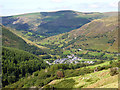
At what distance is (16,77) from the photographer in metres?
164

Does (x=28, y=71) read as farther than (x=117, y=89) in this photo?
Yes

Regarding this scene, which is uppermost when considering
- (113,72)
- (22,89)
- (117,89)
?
(117,89)

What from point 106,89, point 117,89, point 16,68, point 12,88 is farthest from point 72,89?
point 16,68

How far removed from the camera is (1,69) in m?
159

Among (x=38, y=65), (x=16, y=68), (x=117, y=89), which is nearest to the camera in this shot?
(x=117, y=89)

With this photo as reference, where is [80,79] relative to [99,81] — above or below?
below

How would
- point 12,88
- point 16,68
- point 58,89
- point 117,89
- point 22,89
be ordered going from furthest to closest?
point 16,68 < point 12,88 < point 22,89 < point 58,89 < point 117,89

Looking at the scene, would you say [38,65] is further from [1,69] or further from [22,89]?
[22,89]

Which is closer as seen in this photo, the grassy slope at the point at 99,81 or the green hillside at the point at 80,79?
the grassy slope at the point at 99,81

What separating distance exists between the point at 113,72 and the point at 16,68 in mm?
138652

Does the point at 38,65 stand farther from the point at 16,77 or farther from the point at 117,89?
the point at 117,89

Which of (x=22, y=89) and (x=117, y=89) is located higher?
(x=117, y=89)

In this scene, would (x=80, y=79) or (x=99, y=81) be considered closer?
(x=99, y=81)

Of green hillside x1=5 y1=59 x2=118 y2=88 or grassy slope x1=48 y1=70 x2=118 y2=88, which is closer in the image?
grassy slope x1=48 y1=70 x2=118 y2=88
